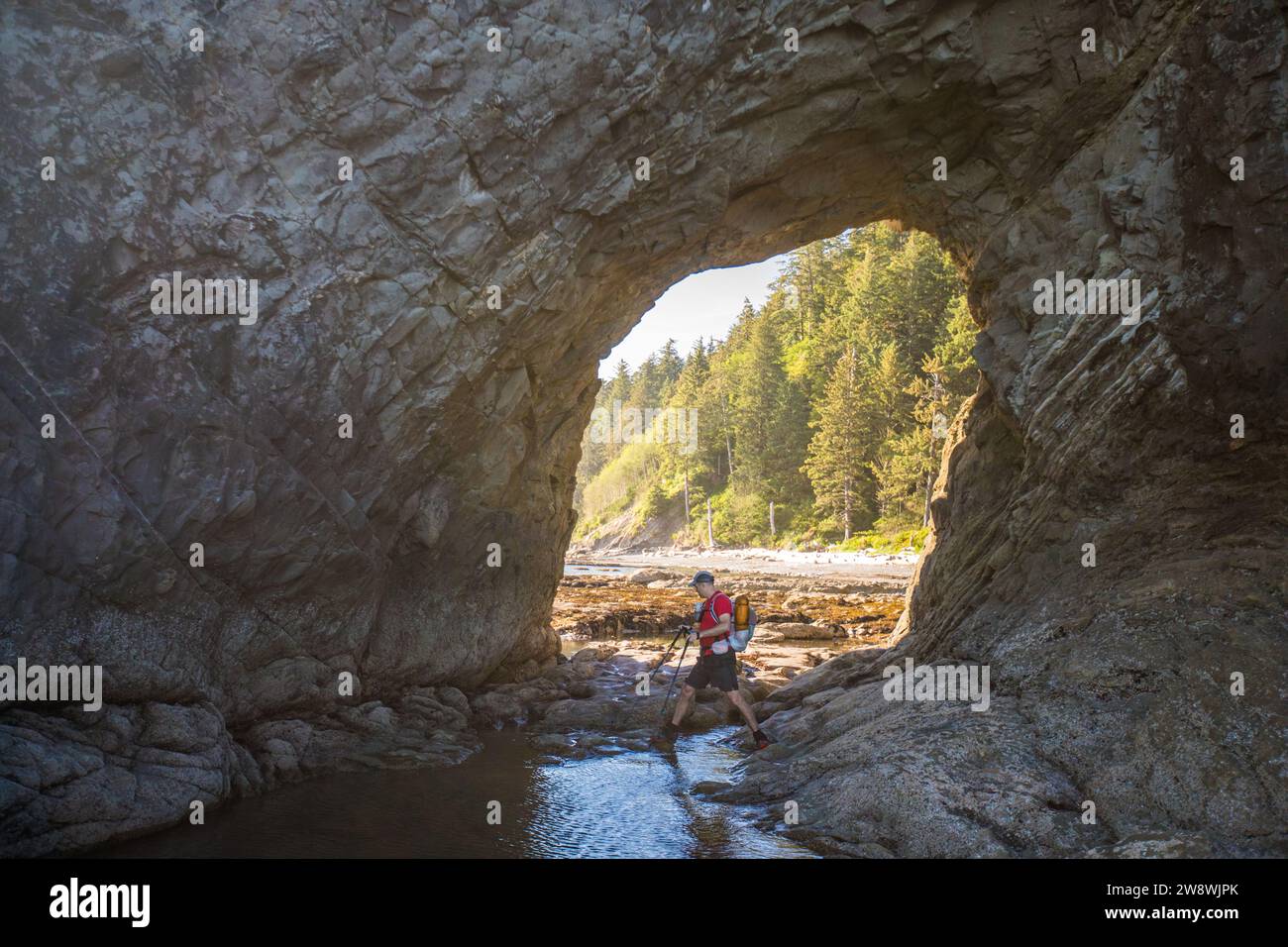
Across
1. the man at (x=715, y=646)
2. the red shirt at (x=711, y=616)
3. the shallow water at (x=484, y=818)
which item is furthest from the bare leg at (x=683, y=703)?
the shallow water at (x=484, y=818)

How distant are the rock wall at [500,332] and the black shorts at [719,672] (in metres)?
2.35

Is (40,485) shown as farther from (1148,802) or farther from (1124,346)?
(1124,346)

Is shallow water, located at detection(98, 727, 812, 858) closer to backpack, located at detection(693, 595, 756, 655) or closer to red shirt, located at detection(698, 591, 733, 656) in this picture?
backpack, located at detection(693, 595, 756, 655)

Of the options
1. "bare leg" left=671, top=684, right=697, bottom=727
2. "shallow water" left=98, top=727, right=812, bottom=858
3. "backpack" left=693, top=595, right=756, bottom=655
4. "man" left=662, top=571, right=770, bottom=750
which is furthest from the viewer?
"bare leg" left=671, top=684, right=697, bottom=727

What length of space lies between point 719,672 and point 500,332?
6.97 metres

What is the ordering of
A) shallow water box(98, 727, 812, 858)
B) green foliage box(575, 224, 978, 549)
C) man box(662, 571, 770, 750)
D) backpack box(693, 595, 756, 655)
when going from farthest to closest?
green foliage box(575, 224, 978, 549) < man box(662, 571, 770, 750) < backpack box(693, 595, 756, 655) < shallow water box(98, 727, 812, 858)

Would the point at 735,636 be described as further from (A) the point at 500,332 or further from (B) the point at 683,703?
(A) the point at 500,332

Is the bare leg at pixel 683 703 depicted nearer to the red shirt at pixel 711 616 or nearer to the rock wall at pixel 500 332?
the red shirt at pixel 711 616

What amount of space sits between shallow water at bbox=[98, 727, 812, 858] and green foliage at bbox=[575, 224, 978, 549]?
34.3 metres

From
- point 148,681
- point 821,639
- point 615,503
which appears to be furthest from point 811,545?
point 148,681

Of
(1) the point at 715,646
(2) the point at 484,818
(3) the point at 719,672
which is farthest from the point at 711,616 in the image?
(2) the point at 484,818

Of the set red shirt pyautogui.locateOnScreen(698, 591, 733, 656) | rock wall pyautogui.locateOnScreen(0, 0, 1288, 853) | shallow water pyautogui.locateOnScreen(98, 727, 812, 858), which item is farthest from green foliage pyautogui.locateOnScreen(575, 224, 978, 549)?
shallow water pyautogui.locateOnScreen(98, 727, 812, 858)

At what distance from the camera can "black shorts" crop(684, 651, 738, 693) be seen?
13570mm

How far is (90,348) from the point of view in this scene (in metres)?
9.59
